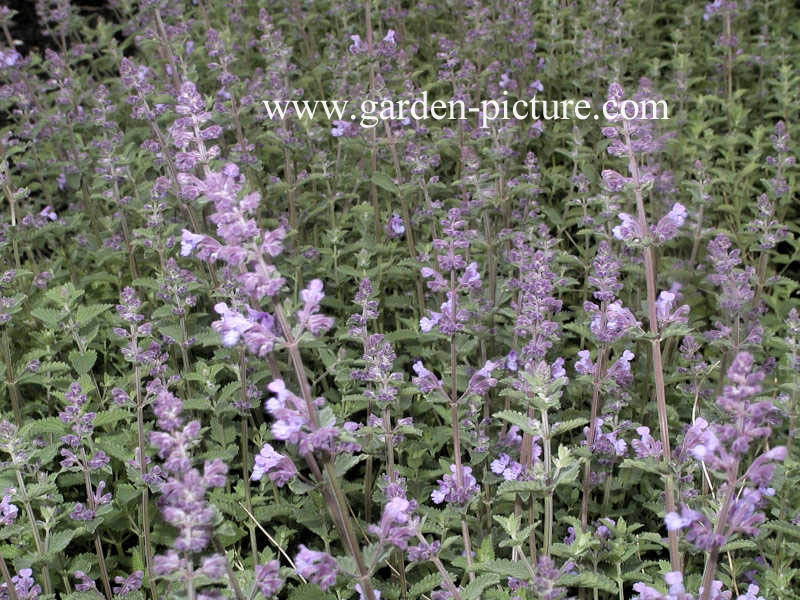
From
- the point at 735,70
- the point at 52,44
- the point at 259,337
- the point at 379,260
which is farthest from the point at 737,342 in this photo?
the point at 52,44

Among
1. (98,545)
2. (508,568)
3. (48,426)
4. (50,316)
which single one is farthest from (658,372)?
(50,316)

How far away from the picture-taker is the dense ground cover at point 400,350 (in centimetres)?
268

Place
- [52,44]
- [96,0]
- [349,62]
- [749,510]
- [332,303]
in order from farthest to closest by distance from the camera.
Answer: [96,0]
[52,44]
[349,62]
[332,303]
[749,510]

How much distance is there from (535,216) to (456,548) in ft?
6.24

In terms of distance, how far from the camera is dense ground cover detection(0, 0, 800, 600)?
2.68m

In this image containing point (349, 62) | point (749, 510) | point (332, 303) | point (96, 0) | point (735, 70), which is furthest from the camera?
point (96, 0)

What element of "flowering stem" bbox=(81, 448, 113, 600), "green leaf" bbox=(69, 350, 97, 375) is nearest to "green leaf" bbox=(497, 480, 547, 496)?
"flowering stem" bbox=(81, 448, 113, 600)

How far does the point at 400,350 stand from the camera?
184 inches

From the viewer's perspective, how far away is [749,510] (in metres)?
2.41

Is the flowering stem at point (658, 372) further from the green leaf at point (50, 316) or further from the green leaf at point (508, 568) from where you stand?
the green leaf at point (50, 316)

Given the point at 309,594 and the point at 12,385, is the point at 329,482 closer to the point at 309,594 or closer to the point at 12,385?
the point at 309,594

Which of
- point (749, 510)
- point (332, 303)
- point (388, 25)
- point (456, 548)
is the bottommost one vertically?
point (456, 548)

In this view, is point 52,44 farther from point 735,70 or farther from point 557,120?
point 735,70

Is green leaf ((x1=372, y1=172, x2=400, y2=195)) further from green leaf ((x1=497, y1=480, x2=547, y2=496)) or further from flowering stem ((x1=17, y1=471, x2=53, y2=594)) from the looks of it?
flowering stem ((x1=17, y1=471, x2=53, y2=594))
